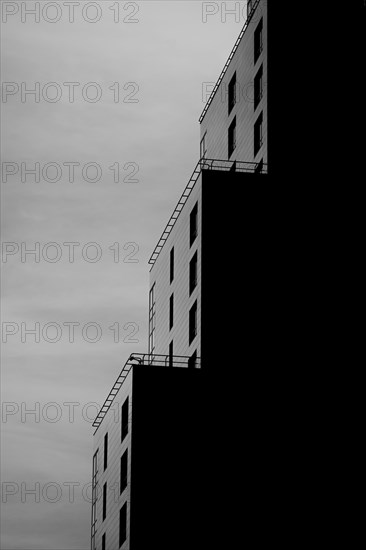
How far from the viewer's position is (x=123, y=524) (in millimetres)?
75750

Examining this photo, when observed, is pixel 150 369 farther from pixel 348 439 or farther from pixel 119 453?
pixel 348 439

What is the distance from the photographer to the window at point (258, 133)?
270ft

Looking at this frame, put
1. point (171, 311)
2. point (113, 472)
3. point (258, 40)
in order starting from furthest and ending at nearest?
point (171, 311), point (258, 40), point (113, 472)

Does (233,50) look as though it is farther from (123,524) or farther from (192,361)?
(123,524)

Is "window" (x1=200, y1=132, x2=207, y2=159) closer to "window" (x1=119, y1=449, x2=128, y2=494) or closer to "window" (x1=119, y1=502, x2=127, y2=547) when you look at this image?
"window" (x1=119, y1=449, x2=128, y2=494)

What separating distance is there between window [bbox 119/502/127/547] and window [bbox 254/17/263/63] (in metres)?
31.4

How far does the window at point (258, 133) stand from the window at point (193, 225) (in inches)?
254

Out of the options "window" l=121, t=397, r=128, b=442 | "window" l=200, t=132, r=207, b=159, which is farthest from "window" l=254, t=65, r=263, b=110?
"window" l=121, t=397, r=128, b=442

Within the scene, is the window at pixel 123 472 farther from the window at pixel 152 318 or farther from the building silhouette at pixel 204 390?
the window at pixel 152 318

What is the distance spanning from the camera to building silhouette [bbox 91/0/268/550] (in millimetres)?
72188

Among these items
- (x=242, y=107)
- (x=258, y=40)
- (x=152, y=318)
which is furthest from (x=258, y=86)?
(x=152, y=318)

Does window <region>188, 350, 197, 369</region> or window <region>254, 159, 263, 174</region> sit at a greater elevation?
window <region>254, 159, 263, 174</region>

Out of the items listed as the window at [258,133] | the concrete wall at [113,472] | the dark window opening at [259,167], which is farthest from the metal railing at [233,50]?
the concrete wall at [113,472]

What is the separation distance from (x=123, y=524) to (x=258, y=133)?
1064 inches
